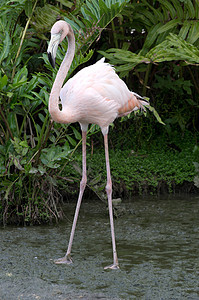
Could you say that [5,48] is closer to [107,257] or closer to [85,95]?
[85,95]

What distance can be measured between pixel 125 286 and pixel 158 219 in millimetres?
1902

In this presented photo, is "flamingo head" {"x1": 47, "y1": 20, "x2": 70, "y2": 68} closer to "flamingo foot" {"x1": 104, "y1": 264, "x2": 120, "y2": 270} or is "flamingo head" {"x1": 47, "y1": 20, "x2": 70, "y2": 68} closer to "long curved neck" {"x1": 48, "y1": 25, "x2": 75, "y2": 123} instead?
"long curved neck" {"x1": 48, "y1": 25, "x2": 75, "y2": 123}

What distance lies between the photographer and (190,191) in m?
6.44

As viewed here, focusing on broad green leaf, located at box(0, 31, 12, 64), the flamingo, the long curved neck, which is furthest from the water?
broad green leaf, located at box(0, 31, 12, 64)

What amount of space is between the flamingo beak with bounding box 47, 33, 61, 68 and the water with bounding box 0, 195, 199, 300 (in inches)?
57.0

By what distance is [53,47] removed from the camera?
143 inches

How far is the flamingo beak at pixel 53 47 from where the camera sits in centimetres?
356

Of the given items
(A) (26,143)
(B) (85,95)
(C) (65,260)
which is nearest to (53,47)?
(B) (85,95)

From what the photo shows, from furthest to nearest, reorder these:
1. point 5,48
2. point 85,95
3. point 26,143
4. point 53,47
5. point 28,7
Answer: point 28,7 → point 5,48 → point 26,143 → point 85,95 → point 53,47

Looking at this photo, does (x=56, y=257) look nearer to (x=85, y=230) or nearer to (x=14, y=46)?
(x=85, y=230)

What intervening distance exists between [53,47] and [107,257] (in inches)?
64.2

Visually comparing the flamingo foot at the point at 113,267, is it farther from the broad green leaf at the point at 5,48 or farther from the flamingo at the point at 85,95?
the broad green leaf at the point at 5,48

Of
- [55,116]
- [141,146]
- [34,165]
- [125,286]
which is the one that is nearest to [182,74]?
[141,146]

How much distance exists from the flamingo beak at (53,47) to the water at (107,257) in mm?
1448
